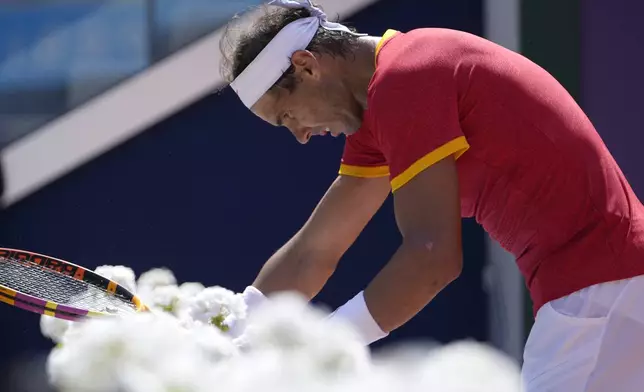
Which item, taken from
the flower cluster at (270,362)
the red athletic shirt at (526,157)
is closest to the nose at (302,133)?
the red athletic shirt at (526,157)

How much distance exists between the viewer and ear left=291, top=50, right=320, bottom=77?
2117mm

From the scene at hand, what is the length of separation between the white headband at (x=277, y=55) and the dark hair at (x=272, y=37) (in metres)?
0.01

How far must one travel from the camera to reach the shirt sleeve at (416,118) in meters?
1.85

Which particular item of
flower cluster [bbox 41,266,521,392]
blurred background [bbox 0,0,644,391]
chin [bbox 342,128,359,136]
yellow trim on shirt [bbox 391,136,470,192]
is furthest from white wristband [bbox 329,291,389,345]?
blurred background [bbox 0,0,644,391]

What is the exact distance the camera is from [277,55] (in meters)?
2.11

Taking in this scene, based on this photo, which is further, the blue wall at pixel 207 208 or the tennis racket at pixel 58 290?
the blue wall at pixel 207 208

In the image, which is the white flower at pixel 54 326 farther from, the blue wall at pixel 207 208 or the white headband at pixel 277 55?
the blue wall at pixel 207 208

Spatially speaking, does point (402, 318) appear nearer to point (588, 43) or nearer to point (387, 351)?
point (387, 351)

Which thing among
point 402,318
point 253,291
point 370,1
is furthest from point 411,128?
point 370,1

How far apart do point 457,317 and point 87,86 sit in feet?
6.52

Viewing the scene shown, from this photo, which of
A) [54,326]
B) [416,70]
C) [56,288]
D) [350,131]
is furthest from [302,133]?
[56,288]

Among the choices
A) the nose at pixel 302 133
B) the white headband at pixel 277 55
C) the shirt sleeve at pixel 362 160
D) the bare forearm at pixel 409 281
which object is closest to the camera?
the bare forearm at pixel 409 281

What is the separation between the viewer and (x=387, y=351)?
1138mm

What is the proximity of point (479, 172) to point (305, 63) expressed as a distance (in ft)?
1.37
